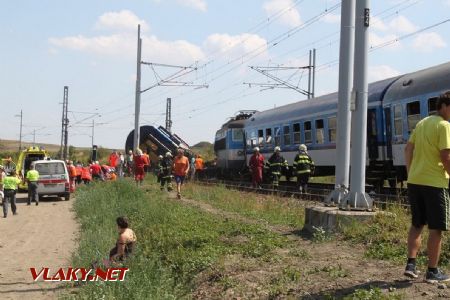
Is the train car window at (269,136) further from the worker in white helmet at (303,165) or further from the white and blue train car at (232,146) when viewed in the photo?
the worker in white helmet at (303,165)

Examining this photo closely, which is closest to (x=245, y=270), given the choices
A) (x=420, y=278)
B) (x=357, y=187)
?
(x=420, y=278)

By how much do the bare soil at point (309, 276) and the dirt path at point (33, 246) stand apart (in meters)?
3.05

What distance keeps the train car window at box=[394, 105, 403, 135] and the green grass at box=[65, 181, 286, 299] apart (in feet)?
A: 19.0

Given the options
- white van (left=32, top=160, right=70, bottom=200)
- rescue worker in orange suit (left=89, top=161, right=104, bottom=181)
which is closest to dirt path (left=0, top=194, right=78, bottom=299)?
white van (left=32, top=160, right=70, bottom=200)

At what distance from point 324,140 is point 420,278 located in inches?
587

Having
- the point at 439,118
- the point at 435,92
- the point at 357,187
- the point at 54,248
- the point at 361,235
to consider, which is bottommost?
the point at 54,248

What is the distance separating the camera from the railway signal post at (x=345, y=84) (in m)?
10.8

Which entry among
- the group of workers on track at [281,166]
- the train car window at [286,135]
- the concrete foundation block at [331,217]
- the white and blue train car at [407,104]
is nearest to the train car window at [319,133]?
the group of workers on track at [281,166]

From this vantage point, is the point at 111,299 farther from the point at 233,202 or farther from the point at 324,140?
the point at 324,140

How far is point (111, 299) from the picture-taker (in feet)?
25.2

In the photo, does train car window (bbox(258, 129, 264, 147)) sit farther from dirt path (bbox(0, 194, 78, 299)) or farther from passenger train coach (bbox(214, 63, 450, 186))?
dirt path (bbox(0, 194, 78, 299))

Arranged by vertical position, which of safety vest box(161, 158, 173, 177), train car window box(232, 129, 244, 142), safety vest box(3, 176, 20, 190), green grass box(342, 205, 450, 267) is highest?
train car window box(232, 129, 244, 142)

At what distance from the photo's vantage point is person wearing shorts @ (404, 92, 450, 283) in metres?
5.93

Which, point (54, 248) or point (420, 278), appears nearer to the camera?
point (420, 278)
